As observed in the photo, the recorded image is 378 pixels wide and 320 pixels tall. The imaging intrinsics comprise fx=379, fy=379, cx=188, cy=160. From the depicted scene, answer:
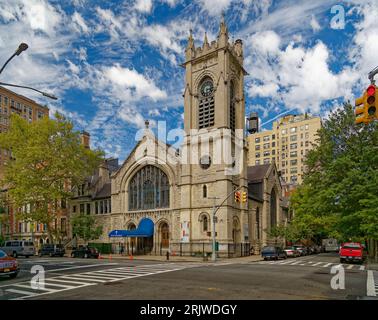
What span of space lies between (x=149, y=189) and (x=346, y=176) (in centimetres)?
2413

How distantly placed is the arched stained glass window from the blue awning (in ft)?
7.23

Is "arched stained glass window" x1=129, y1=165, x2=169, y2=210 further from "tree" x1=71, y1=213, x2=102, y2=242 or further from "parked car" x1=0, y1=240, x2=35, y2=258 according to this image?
"parked car" x1=0, y1=240, x2=35, y2=258

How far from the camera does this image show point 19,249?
46.7m

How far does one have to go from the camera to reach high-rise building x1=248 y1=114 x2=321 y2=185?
119375 mm

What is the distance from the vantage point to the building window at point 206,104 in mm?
47031

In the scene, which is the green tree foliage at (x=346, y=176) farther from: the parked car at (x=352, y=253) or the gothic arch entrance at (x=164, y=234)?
the gothic arch entrance at (x=164, y=234)

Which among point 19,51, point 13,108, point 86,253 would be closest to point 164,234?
point 86,253

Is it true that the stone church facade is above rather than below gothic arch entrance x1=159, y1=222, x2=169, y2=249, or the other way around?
above

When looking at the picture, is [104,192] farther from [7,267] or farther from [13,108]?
[13,108]

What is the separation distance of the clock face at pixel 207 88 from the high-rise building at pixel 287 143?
7071 cm

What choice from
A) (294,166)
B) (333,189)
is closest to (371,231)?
(333,189)

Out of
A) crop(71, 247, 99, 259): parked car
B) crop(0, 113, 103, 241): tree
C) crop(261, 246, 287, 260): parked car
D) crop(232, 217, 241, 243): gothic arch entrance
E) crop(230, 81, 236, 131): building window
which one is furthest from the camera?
crop(0, 113, 103, 241): tree

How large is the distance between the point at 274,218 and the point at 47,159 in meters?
34.3

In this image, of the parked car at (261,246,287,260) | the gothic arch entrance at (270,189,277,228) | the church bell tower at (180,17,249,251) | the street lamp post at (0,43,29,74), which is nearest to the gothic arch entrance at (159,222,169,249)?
the church bell tower at (180,17,249,251)
